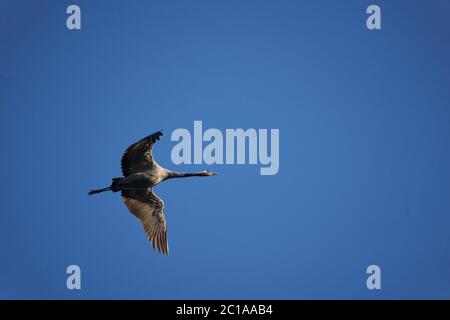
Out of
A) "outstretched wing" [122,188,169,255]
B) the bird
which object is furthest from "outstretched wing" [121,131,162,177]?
"outstretched wing" [122,188,169,255]

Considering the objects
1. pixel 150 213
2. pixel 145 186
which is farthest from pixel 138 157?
pixel 150 213

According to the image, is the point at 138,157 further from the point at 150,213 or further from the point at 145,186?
the point at 150,213

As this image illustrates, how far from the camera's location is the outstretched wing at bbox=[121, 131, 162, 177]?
13.6m

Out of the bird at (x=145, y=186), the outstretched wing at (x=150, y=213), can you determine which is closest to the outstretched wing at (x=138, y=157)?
the bird at (x=145, y=186)

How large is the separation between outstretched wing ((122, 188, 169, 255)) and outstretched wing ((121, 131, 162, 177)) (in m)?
0.63

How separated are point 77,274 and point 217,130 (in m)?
5.34

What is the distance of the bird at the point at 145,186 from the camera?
13805 mm

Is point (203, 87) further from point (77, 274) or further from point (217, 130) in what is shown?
point (77, 274)

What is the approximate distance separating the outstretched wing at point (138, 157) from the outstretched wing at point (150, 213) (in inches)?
24.8

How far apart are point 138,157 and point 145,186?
0.67 meters

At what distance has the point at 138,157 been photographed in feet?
45.5

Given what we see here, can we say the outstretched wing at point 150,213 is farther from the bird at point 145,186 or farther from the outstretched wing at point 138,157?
the outstretched wing at point 138,157

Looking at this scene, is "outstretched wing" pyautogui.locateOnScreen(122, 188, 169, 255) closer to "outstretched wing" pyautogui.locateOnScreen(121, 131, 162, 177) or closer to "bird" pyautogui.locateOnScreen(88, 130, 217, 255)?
"bird" pyautogui.locateOnScreen(88, 130, 217, 255)

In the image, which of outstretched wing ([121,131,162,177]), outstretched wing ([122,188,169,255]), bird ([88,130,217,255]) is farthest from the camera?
outstretched wing ([122,188,169,255])
